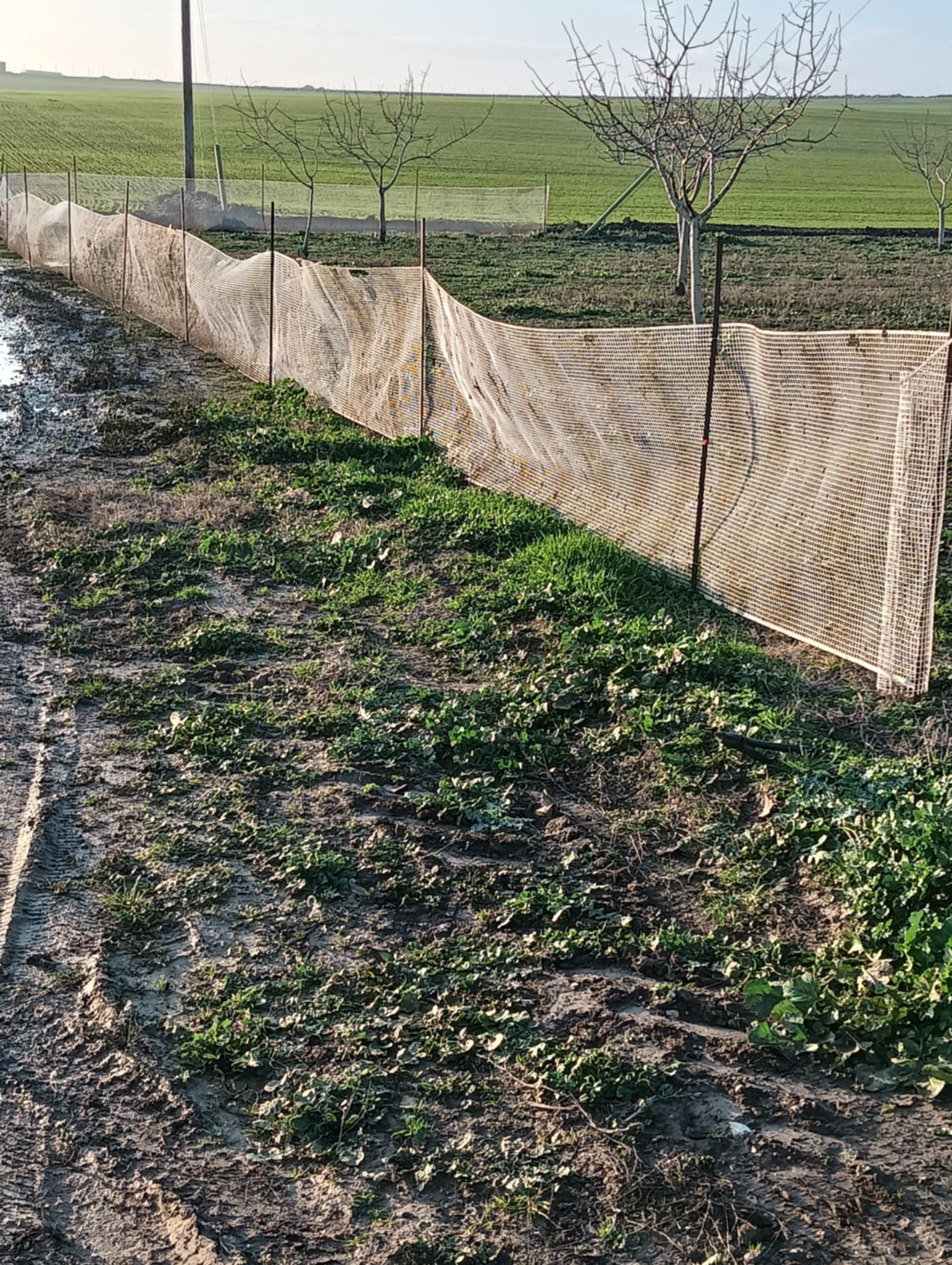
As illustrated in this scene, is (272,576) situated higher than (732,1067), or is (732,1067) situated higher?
(272,576)

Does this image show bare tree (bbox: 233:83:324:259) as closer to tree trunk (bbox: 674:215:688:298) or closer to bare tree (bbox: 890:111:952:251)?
bare tree (bbox: 890:111:952:251)

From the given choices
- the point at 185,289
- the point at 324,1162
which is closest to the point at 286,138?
the point at 185,289

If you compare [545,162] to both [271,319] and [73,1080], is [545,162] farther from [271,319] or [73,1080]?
[73,1080]

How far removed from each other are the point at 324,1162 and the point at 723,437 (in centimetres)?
514

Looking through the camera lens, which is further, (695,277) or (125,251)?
(125,251)

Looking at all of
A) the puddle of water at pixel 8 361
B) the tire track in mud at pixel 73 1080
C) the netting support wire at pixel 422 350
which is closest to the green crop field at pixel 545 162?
the puddle of water at pixel 8 361

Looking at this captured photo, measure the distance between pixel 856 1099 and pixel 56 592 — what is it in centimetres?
578

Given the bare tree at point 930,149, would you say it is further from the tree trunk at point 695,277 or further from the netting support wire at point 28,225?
the tree trunk at point 695,277

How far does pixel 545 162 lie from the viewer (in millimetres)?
81875

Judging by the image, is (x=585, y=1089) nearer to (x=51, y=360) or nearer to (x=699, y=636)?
(x=699, y=636)

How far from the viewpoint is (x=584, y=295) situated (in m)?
22.5

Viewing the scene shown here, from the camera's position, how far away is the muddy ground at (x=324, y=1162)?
3.17 metres

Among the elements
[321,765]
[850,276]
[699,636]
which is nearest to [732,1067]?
[321,765]

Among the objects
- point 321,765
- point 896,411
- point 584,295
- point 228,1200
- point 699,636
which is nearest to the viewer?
point 228,1200
